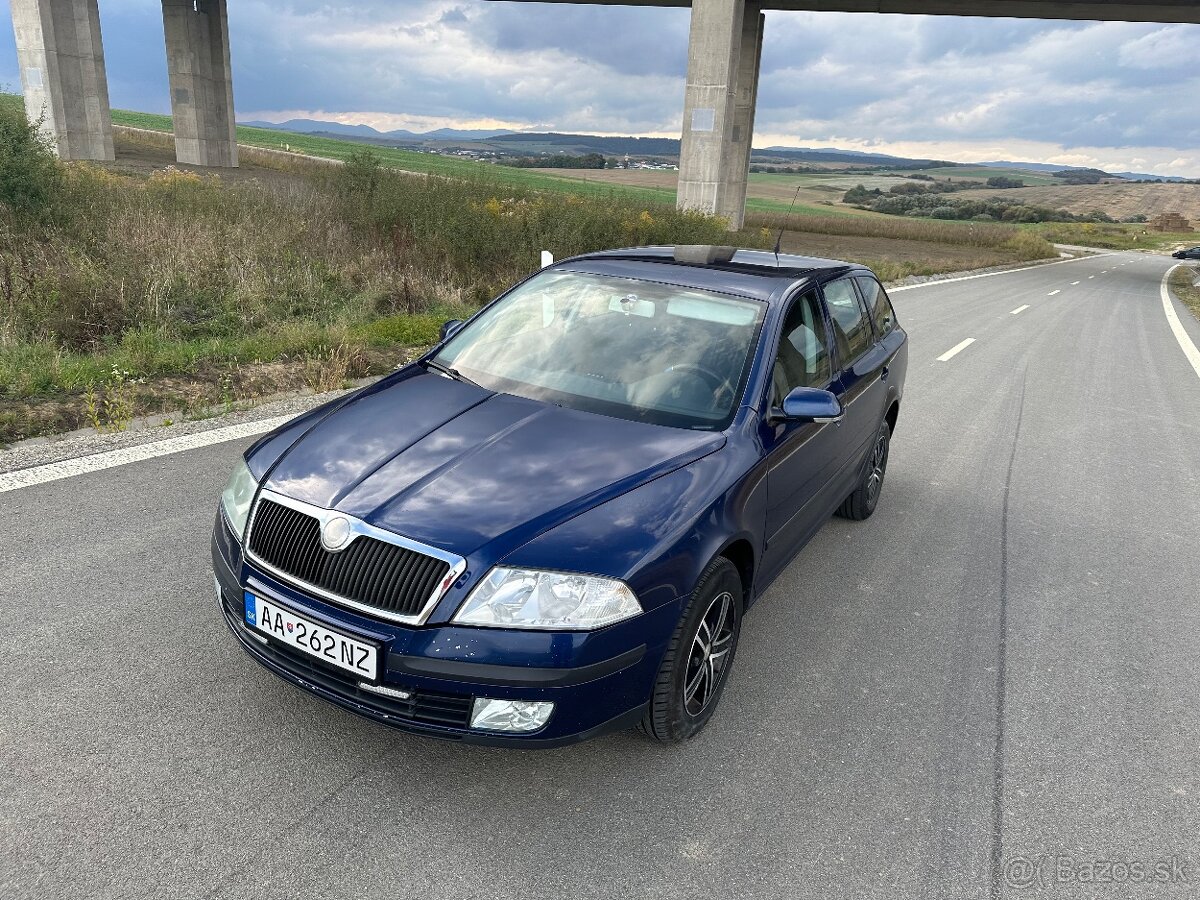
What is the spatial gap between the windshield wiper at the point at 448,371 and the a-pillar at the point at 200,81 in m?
41.7

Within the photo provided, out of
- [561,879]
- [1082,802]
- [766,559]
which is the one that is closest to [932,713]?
[1082,802]

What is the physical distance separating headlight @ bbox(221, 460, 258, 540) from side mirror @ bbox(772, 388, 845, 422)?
2052 millimetres

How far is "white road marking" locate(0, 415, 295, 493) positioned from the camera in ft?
15.5

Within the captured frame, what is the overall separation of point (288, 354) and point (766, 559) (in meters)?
5.83

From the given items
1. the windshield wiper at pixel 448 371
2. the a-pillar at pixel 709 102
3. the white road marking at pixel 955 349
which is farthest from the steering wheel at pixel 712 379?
the a-pillar at pixel 709 102

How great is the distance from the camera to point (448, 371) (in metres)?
3.79

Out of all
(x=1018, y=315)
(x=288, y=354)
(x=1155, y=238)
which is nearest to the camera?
(x=288, y=354)

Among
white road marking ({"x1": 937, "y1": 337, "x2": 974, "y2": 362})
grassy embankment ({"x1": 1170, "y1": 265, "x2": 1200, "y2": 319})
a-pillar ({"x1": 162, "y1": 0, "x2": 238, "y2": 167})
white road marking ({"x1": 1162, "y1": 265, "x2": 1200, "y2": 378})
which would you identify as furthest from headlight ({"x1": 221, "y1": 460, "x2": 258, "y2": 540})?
a-pillar ({"x1": 162, "y1": 0, "x2": 238, "y2": 167})

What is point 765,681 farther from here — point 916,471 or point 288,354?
point 288,354

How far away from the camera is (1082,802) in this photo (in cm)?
283

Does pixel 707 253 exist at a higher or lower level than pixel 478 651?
higher

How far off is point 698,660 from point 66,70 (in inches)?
1477

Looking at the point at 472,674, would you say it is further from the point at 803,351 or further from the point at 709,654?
the point at 803,351

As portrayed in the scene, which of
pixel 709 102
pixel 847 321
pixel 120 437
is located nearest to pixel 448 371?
pixel 847 321
